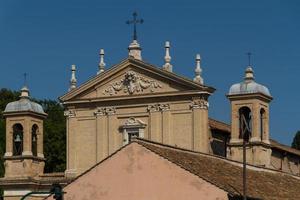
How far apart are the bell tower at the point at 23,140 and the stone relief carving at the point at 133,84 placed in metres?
5.14

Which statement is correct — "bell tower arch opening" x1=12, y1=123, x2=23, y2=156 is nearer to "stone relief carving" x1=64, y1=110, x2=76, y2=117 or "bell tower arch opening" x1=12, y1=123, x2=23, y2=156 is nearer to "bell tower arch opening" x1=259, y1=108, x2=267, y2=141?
"stone relief carving" x1=64, y1=110, x2=76, y2=117

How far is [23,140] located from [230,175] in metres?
21.0

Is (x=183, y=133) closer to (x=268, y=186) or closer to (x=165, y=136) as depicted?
(x=165, y=136)

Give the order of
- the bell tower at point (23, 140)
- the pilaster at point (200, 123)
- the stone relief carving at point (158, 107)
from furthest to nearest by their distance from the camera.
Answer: the bell tower at point (23, 140) → the stone relief carving at point (158, 107) → the pilaster at point (200, 123)

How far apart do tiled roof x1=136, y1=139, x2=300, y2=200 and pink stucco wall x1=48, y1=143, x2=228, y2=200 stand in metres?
0.29

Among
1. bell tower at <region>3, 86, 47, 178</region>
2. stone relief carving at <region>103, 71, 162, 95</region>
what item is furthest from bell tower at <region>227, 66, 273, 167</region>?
bell tower at <region>3, 86, 47, 178</region>

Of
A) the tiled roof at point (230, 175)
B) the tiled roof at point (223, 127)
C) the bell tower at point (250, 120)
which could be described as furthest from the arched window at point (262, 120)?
the tiled roof at point (230, 175)

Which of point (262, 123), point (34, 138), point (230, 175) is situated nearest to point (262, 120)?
point (262, 123)

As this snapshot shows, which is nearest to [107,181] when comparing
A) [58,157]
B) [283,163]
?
[283,163]

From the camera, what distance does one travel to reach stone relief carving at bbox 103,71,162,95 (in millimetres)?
58669

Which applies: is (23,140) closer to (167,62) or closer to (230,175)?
(167,62)

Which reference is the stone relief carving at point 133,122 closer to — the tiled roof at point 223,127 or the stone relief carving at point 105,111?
the stone relief carving at point 105,111

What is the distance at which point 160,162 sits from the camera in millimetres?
39906

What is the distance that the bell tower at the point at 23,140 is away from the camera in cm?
6134
